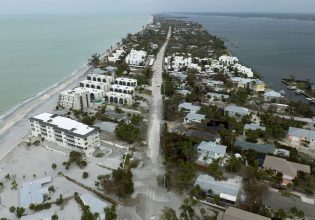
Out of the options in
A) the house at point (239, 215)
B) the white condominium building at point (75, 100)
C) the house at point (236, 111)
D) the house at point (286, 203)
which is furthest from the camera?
the white condominium building at point (75, 100)

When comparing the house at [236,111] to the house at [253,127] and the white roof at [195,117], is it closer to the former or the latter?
the house at [253,127]

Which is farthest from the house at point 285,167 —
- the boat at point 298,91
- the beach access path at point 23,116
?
the boat at point 298,91

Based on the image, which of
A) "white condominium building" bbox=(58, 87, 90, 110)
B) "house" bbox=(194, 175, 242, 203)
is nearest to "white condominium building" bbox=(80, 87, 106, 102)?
"white condominium building" bbox=(58, 87, 90, 110)

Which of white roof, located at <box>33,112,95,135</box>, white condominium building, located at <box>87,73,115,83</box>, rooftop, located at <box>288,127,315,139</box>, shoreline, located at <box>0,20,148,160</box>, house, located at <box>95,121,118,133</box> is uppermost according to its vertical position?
white roof, located at <box>33,112,95,135</box>

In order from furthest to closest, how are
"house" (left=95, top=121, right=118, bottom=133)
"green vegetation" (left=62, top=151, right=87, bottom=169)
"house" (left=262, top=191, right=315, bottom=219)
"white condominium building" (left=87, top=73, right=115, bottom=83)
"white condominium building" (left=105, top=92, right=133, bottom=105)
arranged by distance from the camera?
1. "white condominium building" (left=87, top=73, right=115, bottom=83)
2. "white condominium building" (left=105, top=92, right=133, bottom=105)
3. "house" (left=95, top=121, right=118, bottom=133)
4. "green vegetation" (left=62, top=151, right=87, bottom=169)
5. "house" (left=262, top=191, right=315, bottom=219)

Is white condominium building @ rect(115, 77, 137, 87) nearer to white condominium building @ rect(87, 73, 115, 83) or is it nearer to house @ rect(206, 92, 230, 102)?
white condominium building @ rect(87, 73, 115, 83)

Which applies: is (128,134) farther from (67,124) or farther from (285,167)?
(285,167)
